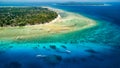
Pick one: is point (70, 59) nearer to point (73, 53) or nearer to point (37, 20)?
point (73, 53)

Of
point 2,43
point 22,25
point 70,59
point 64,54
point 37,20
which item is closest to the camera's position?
point 70,59

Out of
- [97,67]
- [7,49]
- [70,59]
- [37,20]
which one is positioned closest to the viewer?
[97,67]

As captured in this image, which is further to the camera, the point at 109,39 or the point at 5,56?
the point at 109,39

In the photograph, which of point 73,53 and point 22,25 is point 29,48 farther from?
point 22,25

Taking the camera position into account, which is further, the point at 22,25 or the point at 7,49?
the point at 22,25

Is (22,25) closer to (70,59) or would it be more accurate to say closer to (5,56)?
(5,56)

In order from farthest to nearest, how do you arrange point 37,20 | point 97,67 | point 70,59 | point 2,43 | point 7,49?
point 37,20 → point 2,43 → point 7,49 → point 70,59 → point 97,67

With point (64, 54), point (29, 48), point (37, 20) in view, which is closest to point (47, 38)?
point (29, 48)

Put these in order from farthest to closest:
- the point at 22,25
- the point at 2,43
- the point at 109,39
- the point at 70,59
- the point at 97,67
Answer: the point at 22,25 → the point at 109,39 → the point at 2,43 → the point at 70,59 → the point at 97,67

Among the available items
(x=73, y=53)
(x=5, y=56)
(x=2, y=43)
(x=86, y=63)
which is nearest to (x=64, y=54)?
(x=73, y=53)
